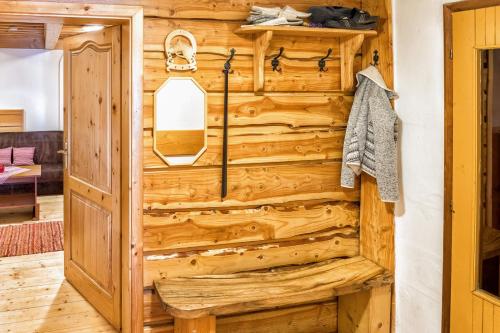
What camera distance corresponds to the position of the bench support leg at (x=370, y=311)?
288 centimetres

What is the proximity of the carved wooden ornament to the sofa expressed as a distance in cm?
491

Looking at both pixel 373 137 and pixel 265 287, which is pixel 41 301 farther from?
pixel 373 137

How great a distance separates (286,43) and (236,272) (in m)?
1.35

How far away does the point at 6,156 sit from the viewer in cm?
685

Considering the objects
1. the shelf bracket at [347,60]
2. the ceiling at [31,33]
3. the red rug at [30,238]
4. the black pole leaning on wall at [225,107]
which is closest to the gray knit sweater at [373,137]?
the shelf bracket at [347,60]

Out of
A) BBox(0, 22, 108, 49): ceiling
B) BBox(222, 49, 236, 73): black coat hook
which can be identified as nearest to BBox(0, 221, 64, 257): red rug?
BBox(0, 22, 108, 49): ceiling

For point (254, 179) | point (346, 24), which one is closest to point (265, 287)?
point (254, 179)

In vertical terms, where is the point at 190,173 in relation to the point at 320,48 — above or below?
below

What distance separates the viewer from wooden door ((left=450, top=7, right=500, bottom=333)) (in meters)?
2.30

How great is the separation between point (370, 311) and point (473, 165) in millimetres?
1047

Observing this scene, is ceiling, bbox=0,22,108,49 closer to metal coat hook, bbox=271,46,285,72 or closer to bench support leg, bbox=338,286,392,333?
metal coat hook, bbox=271,46,285,72

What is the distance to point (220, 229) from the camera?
9.30 feet

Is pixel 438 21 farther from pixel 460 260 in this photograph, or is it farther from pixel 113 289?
pixel 113 289

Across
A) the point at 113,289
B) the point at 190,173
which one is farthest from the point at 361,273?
the point at 113,289
